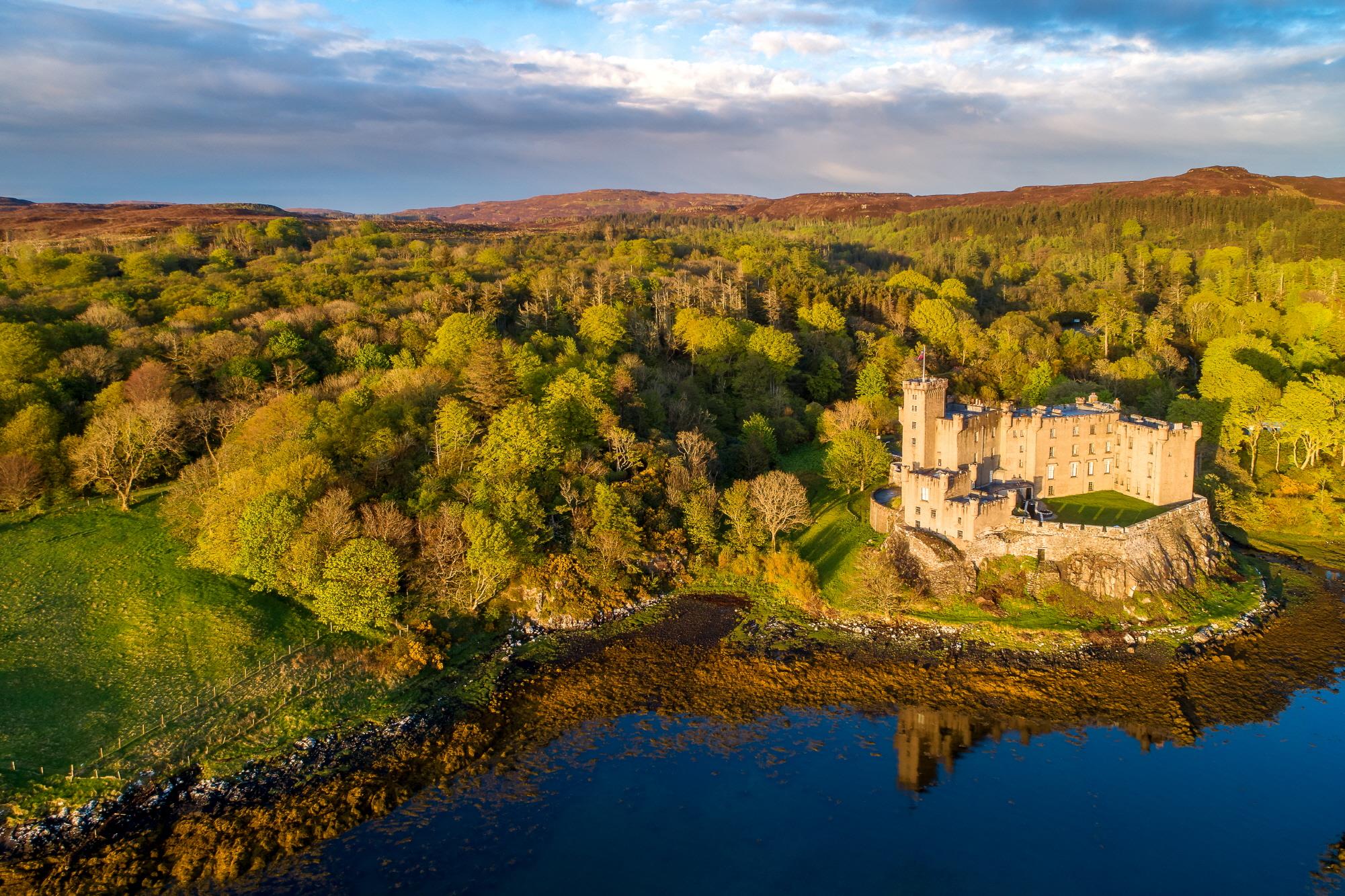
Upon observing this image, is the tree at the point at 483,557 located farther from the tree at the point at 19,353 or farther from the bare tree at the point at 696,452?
the tree at the point at 19,353

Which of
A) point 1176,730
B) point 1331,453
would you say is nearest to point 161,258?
point 1176,730

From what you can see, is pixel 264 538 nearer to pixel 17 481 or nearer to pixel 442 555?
pixel 442 555

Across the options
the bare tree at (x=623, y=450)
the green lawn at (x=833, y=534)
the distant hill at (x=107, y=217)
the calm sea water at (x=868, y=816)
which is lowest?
the calm sea water at (x=868, y=816)

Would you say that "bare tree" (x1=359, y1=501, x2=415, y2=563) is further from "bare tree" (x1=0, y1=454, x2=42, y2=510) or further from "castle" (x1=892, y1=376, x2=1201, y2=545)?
"castle" (x1=892, y1=376, x2=1201, y2=545)

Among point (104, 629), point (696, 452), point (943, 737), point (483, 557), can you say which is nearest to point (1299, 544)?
point (943, 737)

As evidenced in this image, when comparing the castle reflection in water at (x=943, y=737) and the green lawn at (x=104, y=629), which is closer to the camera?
the castle reflection in water at (x=943, y=737)

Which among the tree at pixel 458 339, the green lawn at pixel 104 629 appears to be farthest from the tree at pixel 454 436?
the green lawn at pixel 104 629
